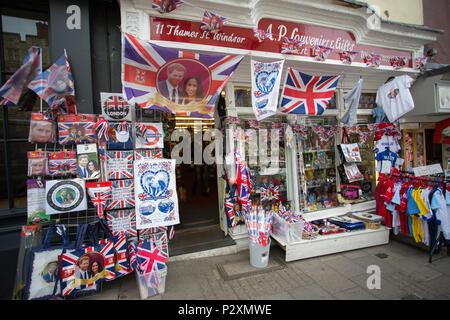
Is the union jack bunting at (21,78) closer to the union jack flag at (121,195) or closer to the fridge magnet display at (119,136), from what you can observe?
the fridge magnet display at (119,136)

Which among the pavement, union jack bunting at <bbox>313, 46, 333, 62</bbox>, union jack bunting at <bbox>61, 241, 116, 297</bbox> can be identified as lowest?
the pavement

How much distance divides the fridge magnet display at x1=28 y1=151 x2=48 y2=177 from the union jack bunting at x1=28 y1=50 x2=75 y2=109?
72 centimetres

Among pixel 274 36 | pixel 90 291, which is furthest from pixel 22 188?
pixel 274 36

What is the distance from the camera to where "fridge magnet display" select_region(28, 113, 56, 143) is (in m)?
3.21

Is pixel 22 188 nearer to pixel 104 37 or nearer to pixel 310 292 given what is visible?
pixel 104 37

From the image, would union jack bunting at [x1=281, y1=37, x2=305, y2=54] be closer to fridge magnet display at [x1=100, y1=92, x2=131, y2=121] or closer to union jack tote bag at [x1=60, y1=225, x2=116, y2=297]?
fridge magnet display at [x1=100, y1=92, x2=131, y2=121]

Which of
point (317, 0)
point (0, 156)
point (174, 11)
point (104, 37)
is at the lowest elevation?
point (0, 156)

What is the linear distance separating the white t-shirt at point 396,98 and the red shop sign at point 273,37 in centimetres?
79

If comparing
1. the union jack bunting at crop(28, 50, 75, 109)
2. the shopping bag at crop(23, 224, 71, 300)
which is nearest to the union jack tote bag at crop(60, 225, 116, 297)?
the shopping bag at crop(23, 224, 71, 300)

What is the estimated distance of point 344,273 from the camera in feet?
12.4

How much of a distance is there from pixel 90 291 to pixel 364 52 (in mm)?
7261

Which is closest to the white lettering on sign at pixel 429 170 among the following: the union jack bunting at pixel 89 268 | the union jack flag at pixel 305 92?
the union jack flag at pixel 305 92

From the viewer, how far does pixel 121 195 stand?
3.79 meters

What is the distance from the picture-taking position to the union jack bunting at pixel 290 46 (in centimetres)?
442
